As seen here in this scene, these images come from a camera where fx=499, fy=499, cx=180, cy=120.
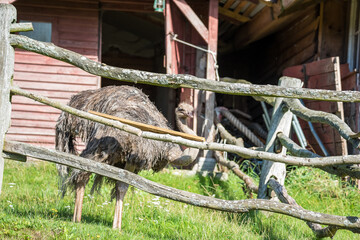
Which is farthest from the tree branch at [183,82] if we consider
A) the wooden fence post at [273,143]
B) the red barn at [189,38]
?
the red barn at [189,38]

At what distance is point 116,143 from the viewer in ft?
16.4

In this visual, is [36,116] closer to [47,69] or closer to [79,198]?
[47,69]

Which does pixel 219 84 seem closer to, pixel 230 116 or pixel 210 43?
pixel 210 43

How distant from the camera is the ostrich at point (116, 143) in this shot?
5.01 m

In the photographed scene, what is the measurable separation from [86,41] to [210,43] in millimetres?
2726

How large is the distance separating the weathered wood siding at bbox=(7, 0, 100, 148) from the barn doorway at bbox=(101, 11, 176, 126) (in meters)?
2.68

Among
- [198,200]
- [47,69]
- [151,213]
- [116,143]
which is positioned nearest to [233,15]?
[47,69]

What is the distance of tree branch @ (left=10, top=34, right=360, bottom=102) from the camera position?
368 cm

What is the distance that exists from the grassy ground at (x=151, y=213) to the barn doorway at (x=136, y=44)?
5514 mm

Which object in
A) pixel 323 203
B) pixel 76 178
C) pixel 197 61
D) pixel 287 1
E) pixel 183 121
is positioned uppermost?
pixel 287 1

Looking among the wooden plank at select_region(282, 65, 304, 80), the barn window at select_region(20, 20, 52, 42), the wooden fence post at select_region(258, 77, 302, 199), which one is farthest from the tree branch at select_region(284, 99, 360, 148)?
the barn window at select_region(20, 20, 52, 42)

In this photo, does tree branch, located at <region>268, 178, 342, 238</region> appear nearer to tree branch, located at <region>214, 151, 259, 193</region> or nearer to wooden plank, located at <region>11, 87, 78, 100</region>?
tree branch, located at <region>214, 151, 259, 193</region>

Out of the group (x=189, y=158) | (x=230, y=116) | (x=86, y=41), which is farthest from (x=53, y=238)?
(x=86, y=41)

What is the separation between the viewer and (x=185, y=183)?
795cm
